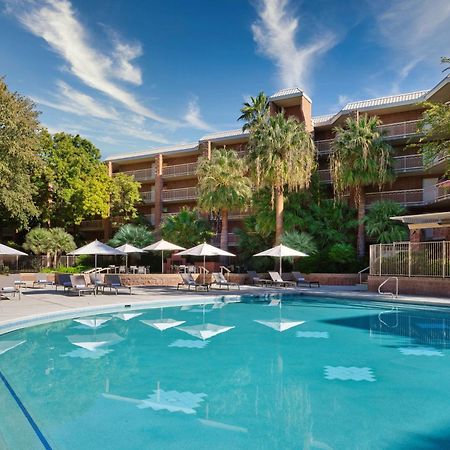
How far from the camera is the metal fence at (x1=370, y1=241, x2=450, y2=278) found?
19500 mm

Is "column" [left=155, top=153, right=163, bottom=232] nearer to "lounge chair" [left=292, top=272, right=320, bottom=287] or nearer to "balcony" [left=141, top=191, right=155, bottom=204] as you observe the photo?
"balcony" [left=141, top=191, right=155, bottom=204]

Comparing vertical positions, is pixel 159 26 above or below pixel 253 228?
above

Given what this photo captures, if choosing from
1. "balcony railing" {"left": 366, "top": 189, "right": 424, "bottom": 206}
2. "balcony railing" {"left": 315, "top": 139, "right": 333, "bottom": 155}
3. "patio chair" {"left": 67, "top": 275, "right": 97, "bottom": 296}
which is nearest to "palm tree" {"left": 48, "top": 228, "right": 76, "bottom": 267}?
"patio chair" {"left": 67, "top": 275, "right": 97, "bottom": 296}

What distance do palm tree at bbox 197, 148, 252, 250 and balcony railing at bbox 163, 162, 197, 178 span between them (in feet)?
32.5

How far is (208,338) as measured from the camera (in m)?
11.2

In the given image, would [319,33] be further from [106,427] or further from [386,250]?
[106,427]

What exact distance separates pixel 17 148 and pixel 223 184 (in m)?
12.4

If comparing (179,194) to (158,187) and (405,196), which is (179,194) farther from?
(405,196)

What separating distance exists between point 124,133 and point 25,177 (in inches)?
314

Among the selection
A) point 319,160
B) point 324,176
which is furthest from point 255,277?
point 319,160

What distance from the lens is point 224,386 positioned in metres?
7.32

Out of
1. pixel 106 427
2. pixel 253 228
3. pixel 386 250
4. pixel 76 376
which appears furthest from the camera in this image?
pixel 253 228

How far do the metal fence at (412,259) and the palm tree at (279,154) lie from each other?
6744mm

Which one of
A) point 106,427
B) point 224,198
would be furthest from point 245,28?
point 106,427
